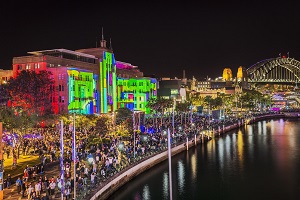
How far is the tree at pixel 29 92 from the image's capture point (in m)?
68.1

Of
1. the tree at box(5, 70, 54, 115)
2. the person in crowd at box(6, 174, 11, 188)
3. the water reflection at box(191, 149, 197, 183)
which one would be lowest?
the water reflection at box(191, 149, 197, 183)

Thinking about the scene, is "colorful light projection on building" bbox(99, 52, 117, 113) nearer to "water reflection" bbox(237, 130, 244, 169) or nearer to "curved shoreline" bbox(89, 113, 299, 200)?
"curved shoreline" bbox(89, 113, 299, 200)

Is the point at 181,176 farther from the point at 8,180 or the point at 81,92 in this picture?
the point at 81,92

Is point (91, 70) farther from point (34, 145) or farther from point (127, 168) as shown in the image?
point (127, 168)

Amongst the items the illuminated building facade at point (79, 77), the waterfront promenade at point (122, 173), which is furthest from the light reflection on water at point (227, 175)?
the illuminated building facade at point (79, 77)

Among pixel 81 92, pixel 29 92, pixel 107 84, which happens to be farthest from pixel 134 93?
pixel 29 92

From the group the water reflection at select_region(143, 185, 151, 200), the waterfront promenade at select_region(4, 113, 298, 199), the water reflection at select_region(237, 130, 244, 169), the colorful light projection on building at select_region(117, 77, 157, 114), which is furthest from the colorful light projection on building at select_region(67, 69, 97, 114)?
the water reflection at select_region(143, 185, 151, 200)

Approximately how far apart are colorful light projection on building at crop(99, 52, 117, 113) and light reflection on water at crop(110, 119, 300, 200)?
32219mm

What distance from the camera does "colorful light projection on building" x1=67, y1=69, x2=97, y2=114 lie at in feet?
259

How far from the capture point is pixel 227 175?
4788cm

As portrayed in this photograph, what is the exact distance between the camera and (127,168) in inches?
1662

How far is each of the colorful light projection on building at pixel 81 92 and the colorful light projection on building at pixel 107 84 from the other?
3792 mm

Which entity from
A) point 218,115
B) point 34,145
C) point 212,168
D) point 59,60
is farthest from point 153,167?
point 218,115

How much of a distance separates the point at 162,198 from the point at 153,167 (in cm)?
1315
